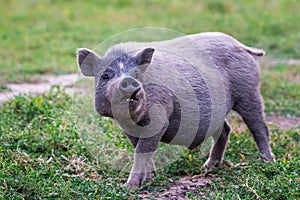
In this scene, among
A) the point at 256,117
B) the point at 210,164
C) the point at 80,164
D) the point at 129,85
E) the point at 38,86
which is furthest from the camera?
the point at 38,86

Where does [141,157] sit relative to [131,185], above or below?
above

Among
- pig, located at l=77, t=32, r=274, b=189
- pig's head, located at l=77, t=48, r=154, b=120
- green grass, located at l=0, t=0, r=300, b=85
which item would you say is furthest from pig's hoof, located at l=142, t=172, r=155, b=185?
green grass, located at l=0, t=0, r=300, b=85

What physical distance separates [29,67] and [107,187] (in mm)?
5569

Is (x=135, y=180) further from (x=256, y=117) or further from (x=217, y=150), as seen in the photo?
(x=256, y=117)

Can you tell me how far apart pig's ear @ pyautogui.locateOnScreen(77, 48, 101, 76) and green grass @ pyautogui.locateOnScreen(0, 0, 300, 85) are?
167 inches

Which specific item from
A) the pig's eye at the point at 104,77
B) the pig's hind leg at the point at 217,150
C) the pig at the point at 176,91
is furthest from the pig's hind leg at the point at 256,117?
the pig's eye at the point at 104,77

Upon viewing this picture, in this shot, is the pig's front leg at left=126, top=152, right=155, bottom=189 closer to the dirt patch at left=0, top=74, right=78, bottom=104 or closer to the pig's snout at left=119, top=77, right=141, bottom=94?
the pig's snout at left=119, top=77, right=141, bottom=94

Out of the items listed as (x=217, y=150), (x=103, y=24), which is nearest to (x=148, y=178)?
(x=217, y=150)

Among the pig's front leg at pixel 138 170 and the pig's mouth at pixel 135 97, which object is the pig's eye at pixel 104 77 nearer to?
the pig's mouth at pixel 135 97

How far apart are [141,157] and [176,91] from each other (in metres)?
0.69

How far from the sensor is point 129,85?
14.2 feet

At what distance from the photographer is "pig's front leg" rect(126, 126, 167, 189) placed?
16.0 feet

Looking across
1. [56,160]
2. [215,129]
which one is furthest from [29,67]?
[215,129]

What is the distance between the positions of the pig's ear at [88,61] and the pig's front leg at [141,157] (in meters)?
0.78
